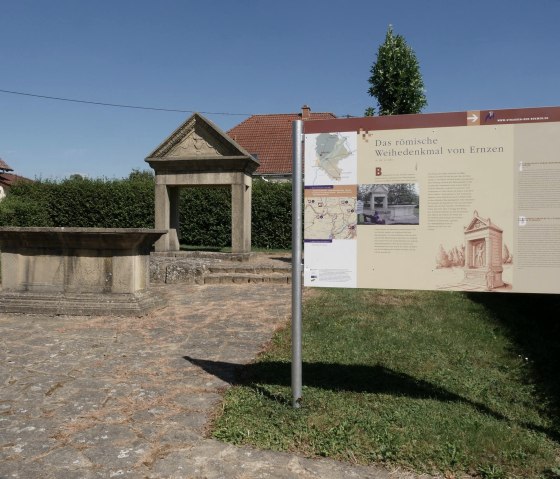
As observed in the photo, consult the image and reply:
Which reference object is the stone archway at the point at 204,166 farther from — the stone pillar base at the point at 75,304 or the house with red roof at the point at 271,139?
the house with red roof at the point at 271,139

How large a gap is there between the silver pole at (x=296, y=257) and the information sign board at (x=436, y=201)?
8 centimetres

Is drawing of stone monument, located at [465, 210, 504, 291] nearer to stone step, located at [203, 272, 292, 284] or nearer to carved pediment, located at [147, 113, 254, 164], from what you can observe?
stone step, located at [203, 272, 292, 284]

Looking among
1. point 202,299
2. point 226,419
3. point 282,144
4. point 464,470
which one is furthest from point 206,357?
point 282,144

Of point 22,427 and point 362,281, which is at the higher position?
point 362,281

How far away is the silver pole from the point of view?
3262 millimetres

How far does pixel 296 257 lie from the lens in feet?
10.7

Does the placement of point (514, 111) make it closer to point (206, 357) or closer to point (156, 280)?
point (206, 357)

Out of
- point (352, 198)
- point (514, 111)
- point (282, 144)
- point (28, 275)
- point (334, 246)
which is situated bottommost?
point (28, 275)

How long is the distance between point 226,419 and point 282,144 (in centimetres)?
2824

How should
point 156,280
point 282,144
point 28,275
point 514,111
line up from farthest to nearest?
point 282,144
point 156,280
point 28,275
point 514,111

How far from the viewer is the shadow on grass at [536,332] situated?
376cm

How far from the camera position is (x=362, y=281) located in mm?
3244

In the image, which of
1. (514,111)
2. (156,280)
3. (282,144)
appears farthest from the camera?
(282,144)

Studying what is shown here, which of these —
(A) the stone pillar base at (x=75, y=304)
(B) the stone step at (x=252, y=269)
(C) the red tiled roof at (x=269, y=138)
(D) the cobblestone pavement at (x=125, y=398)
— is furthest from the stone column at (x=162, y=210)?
(C) the red tiled roof at (x=269, y=138)
